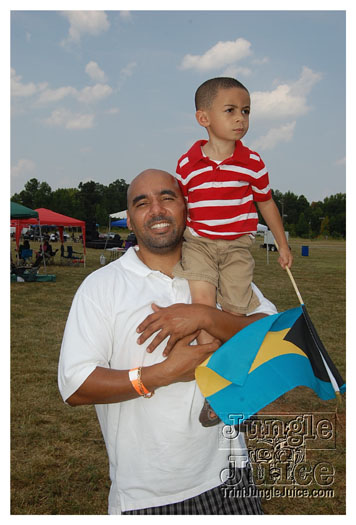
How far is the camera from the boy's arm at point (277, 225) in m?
2.63

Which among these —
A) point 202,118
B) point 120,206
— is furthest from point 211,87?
point 120,206

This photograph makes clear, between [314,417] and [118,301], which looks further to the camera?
[314,417]

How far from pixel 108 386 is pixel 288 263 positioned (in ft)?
4.51

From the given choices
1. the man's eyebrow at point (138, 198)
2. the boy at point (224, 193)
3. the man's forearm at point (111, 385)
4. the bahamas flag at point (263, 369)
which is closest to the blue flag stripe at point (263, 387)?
the bahamas flag at point (263, 369)

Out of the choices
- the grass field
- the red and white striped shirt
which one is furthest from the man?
the grass field

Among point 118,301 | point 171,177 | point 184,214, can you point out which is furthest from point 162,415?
point 171,177

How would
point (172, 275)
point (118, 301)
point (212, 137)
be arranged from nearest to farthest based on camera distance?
point (118, 301), point (172, 275), point (212, 137)

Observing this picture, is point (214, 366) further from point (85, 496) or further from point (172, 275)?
point (85, 496)

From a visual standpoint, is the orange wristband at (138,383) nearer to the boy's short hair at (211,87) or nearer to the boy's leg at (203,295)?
the boy's leg at (203,295)

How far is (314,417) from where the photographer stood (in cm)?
572

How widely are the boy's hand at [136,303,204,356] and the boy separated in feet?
1.34

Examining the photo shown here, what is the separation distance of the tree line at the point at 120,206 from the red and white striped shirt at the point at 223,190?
64154mm

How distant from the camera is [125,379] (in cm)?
185

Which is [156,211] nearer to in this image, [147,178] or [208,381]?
[147,178]
